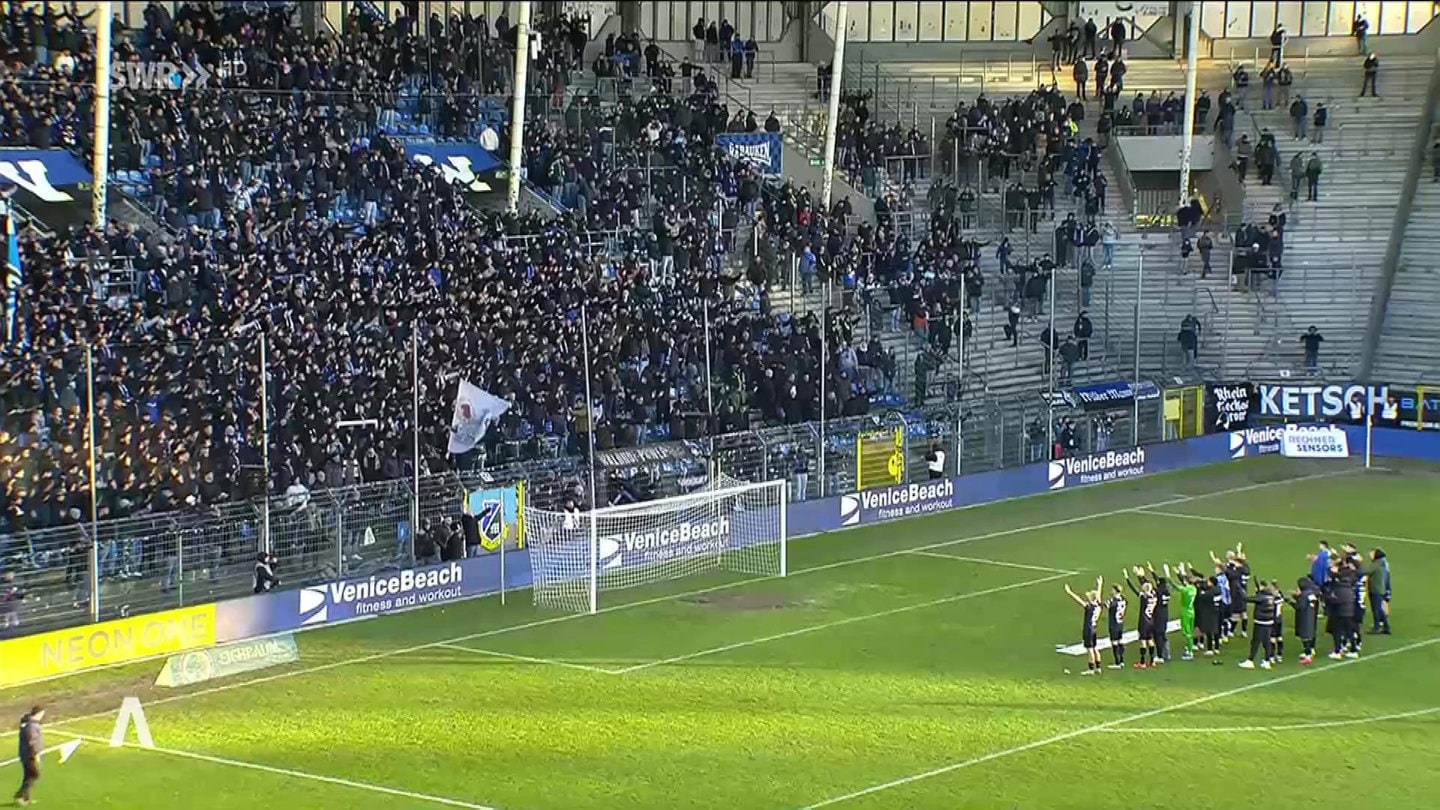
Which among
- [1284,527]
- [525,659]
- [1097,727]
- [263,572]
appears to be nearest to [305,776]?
[525,659]

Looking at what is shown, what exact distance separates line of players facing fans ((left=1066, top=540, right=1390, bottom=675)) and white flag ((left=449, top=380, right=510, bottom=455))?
40.0 ft

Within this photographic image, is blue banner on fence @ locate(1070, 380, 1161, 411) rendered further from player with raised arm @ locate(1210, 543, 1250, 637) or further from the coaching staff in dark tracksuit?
the coaching staff in dark tracksuit

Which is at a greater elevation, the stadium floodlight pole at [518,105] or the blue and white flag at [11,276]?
the stadium floodlight pole at [518,105]

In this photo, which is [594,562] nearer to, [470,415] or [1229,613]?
[470,415]

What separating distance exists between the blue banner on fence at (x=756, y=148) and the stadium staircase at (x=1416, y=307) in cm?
1801

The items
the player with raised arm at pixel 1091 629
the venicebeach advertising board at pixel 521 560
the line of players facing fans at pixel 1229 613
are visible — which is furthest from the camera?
the line of players facing fans at pixel 1229 613

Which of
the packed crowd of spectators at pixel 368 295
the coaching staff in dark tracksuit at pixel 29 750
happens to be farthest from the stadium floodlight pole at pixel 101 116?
the coaching staff in dark tracksuit at pixel 29 750

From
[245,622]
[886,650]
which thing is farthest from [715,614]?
[245,622]

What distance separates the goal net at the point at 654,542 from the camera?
1393 inches

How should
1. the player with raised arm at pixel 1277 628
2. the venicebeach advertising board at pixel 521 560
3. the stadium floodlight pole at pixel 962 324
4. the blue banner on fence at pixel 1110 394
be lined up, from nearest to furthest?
1. the venicebeach advertising board at pixel 521 560
2. the player with raised arm at pixel 1277 628
3. the stadium floodlight pole at pixel 962 324
4. the blue banner on fence at pixel 1110 394

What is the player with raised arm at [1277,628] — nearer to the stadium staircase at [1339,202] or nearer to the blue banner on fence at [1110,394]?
the blue banner on fence at [1110,394]

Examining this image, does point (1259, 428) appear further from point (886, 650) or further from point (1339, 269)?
point (886, 650)

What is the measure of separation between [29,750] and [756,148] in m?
34.8

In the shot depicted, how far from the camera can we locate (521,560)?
3581 cm
